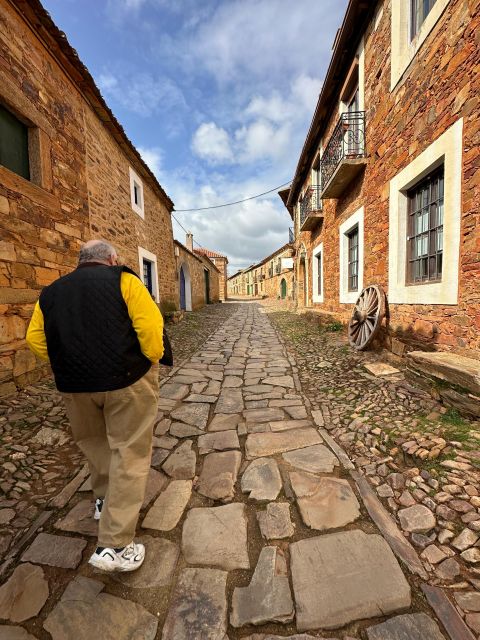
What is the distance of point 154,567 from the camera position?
4.82 feet

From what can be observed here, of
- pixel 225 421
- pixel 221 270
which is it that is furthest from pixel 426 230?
pixel 221 270

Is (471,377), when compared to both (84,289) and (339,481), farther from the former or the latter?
(84,289)

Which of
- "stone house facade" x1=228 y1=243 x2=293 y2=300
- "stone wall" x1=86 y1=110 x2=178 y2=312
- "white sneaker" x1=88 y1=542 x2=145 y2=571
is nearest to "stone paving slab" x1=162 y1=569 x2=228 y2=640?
"white sneaker" x1=88 y1=542 x2=145 y2=571

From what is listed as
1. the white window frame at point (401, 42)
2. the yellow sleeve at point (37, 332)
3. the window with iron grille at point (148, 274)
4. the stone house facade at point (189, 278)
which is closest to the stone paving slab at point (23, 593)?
the yellow sleeve at point (37, 332)

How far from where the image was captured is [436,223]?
12.5ft

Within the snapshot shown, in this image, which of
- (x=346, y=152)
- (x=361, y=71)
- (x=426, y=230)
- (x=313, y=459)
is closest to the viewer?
(x=313, y=459)

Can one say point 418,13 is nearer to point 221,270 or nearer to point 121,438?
point 121,438

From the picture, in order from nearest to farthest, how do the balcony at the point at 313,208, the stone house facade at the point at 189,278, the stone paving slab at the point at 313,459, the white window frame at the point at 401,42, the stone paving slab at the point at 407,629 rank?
the stone paving slab at the point at 407,629 < the stone paving slab at the point at 313,459 < the white window frame at the point at 401,42 < the balcony at the point at 313,208 < the stone house facade at the point at 189,278

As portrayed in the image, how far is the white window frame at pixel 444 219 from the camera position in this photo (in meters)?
3.19

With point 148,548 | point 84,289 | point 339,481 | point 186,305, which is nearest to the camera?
point 84,289

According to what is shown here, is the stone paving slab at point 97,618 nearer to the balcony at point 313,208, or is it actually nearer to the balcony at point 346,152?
the balcony at point 346,152

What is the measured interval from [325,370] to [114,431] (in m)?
3.63

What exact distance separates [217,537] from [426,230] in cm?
449

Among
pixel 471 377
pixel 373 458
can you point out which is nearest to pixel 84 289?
pixel 373 458
